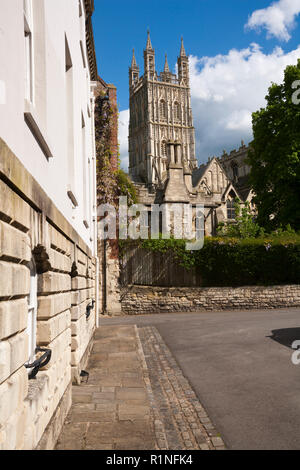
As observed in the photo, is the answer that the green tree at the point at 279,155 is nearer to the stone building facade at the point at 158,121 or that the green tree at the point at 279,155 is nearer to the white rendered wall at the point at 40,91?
the white rendered wall at the point at 40,91

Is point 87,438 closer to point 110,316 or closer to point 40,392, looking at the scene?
point 40,392

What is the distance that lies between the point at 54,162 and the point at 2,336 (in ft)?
7.89

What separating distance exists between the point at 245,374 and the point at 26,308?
5.49 m

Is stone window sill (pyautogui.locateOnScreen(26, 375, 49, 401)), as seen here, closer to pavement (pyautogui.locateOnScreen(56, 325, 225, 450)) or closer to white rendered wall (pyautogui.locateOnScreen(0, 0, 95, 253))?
pavement (pyautogui.locateOnScreen(56, 325, 225, 450))

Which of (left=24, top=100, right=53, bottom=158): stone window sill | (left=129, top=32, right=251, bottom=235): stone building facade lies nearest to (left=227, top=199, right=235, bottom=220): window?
(left=129, top=32, right=251, bottom=235): stone building facade

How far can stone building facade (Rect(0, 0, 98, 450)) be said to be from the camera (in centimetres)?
219

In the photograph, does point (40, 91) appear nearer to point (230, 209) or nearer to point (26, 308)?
point (26, 308)

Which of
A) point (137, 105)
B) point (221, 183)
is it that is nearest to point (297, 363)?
point (221, 183)

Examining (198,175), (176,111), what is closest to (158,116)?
(176,111)

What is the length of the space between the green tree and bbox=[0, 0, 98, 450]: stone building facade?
1669 centimetres

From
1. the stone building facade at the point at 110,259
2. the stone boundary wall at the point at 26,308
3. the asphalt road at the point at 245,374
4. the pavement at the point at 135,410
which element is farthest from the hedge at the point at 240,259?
the stone boundary wall at the point at 26,308

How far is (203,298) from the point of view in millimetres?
18062

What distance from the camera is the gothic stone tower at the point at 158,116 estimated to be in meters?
79.1

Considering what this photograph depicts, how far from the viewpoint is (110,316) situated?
55.0ft
